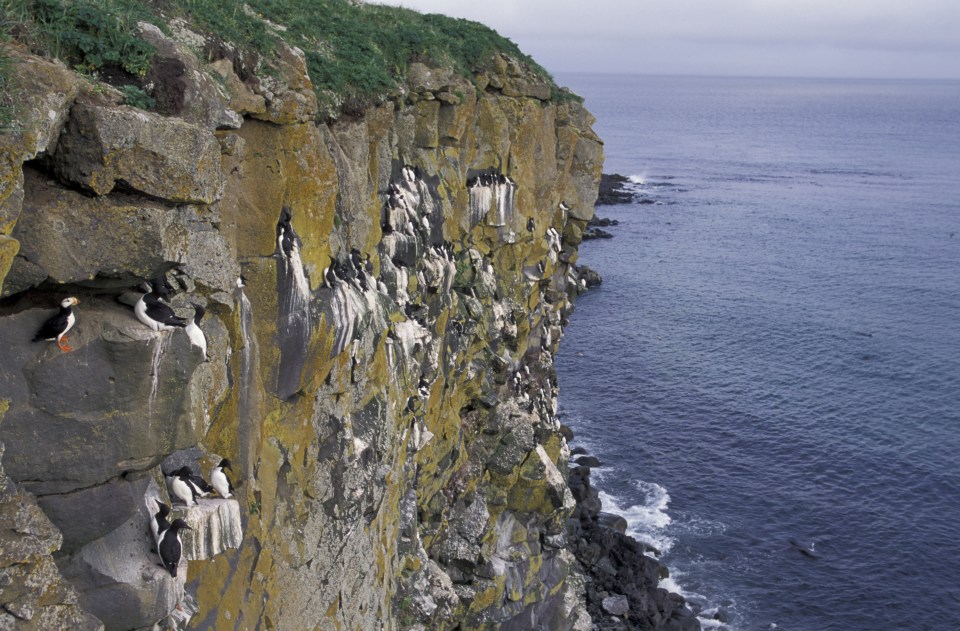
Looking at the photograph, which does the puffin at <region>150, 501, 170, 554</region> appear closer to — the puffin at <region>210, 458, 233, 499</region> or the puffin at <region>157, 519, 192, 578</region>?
the puffin at <region>157, 519, 192, 578</region>


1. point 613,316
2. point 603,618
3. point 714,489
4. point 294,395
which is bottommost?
point 603,618

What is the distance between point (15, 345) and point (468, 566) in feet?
75.3

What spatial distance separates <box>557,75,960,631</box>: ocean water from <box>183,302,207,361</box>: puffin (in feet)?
106

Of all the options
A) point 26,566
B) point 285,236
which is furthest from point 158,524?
point 285,236

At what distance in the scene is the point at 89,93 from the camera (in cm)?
980

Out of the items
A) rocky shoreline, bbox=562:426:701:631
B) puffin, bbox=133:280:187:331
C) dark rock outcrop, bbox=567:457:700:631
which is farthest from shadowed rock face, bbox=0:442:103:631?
dark rock outcrop, bbox=567:457:700:631

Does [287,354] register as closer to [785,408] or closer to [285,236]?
[285,236]

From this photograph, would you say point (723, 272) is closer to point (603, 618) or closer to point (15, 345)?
point (603, 618)

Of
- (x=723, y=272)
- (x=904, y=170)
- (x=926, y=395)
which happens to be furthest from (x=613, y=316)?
(x=904, y=170)

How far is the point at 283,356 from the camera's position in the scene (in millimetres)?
15750

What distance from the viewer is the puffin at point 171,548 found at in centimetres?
1064

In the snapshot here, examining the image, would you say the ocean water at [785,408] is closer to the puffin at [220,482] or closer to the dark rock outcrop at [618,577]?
the dark rock outcrop at [618,577]

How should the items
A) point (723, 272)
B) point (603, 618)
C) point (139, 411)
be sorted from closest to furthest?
point (139, 411), point (603, 618), point (723, 272)

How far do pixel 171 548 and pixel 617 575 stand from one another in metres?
32.5
